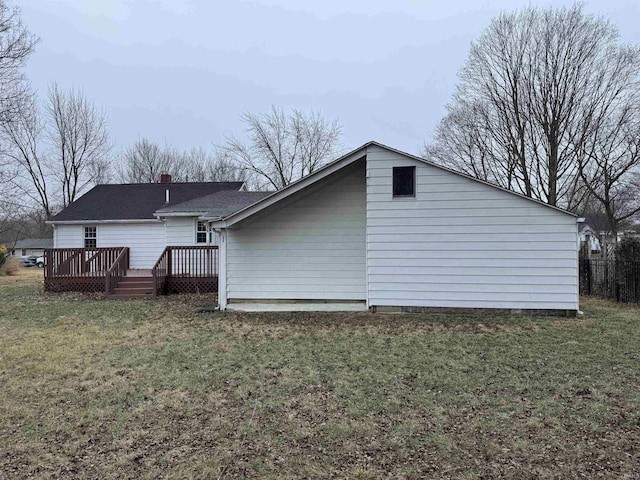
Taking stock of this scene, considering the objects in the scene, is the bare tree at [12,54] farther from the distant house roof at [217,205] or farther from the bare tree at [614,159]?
the bare tree at [614,159]

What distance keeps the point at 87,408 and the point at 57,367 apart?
6.03 ft

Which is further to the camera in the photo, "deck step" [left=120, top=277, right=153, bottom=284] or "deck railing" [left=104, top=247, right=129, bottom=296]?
"deck step" [left=120, top=277, right=153, bottom=284]

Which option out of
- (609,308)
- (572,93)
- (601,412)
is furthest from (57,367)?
(572,93)

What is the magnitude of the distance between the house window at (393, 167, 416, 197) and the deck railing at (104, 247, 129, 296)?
9.31 meters

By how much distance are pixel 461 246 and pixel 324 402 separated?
581cm

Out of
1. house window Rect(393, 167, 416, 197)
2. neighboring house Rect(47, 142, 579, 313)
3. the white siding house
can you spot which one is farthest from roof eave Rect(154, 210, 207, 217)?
house window Rect(393, 167, 416, 197)

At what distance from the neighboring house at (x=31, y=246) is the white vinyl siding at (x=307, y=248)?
62286 millimetres

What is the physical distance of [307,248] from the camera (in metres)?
10.2

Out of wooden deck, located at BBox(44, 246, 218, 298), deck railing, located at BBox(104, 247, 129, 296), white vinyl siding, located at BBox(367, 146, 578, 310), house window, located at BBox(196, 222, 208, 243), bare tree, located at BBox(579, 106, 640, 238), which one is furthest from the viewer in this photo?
bare tree, located at BBox(579, 106, 640, 238)

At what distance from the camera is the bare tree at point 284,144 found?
1153 inches

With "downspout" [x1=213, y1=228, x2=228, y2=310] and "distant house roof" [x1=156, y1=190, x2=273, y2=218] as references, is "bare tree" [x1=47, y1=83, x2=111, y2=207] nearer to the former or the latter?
"distant house roof" [x1=156, y1=190, x2=273, y2=218]

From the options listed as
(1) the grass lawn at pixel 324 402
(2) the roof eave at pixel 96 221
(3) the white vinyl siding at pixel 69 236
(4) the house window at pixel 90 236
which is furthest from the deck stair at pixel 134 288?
(3) the white vinyl siding at pixel 69 236

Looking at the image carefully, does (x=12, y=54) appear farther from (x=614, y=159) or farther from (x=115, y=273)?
(x=614, y=159)

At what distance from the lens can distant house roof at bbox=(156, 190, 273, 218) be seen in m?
14.7
